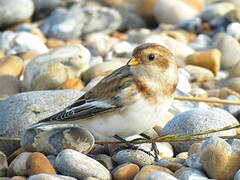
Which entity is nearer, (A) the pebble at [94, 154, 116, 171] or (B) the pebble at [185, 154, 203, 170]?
(B) the pebble at [185, 154, 203, 170]

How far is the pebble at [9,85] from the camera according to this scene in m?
5.12

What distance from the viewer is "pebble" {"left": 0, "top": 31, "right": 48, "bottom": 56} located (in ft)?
22.8

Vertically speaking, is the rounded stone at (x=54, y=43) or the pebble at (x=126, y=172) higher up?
the pebble at (x=126, y=172)

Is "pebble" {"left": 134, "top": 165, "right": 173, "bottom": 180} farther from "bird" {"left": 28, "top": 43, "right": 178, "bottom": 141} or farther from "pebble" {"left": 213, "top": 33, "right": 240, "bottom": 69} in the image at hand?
"pebble" {"left": 213, "top": 33, "right": 240, "bottom": 69}

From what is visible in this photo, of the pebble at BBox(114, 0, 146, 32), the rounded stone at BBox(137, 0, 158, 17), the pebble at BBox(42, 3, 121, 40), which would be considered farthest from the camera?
the rounded stone at BBox(137, 0, 158, 17)

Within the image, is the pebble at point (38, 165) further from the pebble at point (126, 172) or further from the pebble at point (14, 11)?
the pebble at point (14, 11)

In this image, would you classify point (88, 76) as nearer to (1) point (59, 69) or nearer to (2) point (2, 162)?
(1) point (59, 69)

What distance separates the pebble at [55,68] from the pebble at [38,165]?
79.2 inches

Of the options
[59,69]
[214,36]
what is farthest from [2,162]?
[214,36]

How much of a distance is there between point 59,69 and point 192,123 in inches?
74.5

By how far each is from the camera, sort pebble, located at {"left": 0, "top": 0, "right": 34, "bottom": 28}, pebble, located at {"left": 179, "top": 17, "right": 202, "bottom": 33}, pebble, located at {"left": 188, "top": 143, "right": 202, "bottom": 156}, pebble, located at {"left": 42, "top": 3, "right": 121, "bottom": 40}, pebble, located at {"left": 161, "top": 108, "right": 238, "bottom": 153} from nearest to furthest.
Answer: pebble, located at {"left": 188, "top": 143, "right": 202, "bottom": 156} → pebble, located at {"left": 161, "top": 108, "right": 238, "bottom": 153} → pebble, located at {"left": 42, "top": 3, "right": 121, "bottom": 40} → pebble, located at {"left": 179, "top": 17, "right": 202, "bottom": 33} → pebble, located at {"left": 0, "top": 0, "right": 34, "bottom": 28}

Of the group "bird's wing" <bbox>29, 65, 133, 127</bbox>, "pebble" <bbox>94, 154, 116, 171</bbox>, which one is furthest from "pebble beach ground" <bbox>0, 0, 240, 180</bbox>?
"bird's wing" <bbox>29, 65, 133, 127</bbox>

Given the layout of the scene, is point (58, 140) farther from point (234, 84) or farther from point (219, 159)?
point (234, 84)

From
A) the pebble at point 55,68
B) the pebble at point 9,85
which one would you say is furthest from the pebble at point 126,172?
the pebble at point 9,85
